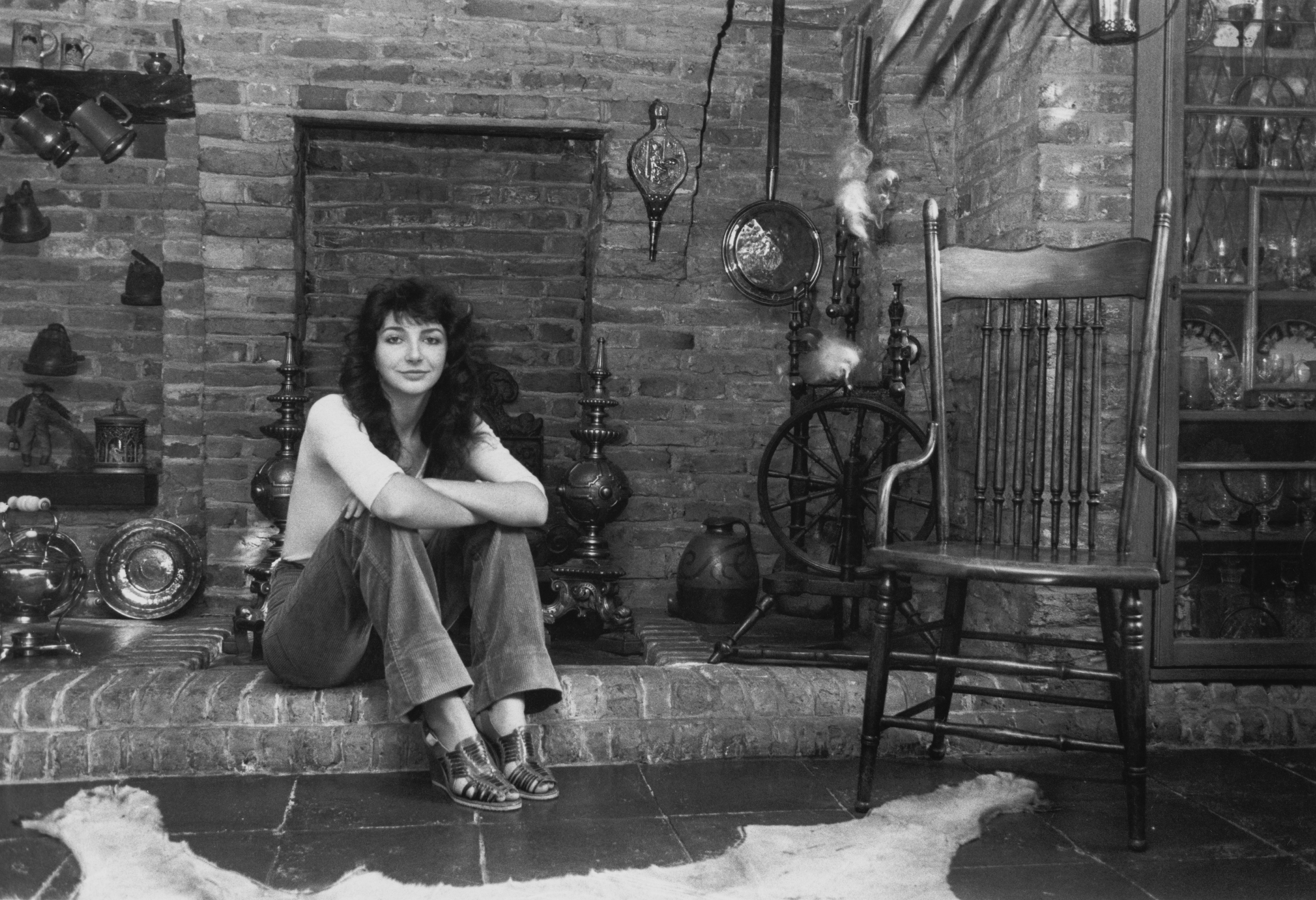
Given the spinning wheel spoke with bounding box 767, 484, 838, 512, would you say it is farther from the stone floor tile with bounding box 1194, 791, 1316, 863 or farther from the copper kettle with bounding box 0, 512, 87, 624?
the copper kettle with bounding box 0, 512, 87, 624

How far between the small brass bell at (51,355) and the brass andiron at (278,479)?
1129 millimetres

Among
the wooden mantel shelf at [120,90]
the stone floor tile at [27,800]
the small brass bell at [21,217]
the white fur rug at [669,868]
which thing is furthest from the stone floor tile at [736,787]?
the small brass bell at [21,217]

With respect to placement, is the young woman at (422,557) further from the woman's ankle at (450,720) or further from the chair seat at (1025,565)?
the chair seat at (1025,565)

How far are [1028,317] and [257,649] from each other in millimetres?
2120

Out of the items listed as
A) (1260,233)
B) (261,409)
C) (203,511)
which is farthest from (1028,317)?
(203,511)

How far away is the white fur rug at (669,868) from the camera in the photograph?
1.87 metres

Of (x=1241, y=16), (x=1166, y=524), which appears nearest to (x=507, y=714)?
(x=1166, y=524)

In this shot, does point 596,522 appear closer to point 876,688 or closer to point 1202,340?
point 876,688

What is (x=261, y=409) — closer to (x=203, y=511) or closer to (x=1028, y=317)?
(x=203, y=511)

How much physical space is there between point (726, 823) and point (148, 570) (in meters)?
2.33

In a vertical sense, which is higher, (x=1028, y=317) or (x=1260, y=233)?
(x=1260, y=233)

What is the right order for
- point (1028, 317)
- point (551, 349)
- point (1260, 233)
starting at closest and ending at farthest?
point (1028, 317) < point (1260, 233) < point (551, 349)

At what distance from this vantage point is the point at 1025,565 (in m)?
2.13

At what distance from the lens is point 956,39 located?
139 inches
